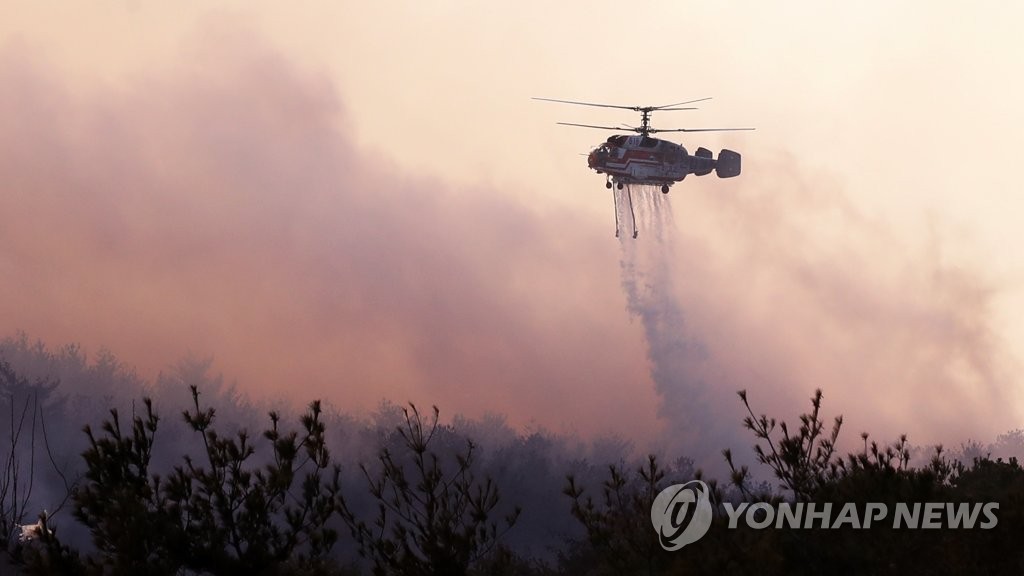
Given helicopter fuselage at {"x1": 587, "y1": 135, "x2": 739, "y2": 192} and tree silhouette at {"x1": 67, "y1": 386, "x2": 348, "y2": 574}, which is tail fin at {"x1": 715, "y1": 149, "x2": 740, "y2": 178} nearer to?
helicopter fuselage at {"x1": 587, "y1": 135, "x2": 739, "y2": 192}

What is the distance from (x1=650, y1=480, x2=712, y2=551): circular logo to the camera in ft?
57.7

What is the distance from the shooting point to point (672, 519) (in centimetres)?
→ 1811

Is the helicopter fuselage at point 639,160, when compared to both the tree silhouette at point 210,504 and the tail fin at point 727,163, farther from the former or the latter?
the tree silhouette at point 210,504

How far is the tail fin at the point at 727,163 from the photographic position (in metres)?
78.3

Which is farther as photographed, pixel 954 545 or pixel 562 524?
pixel 562 524

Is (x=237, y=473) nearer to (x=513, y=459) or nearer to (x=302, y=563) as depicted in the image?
(x=302, y=563)

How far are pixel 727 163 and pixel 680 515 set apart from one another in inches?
2470

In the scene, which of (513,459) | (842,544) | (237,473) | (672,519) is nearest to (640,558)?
(672,519)

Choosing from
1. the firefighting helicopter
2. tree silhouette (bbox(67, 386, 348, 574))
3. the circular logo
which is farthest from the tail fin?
tree silhouette (bbox(67, 386, 348, 574))

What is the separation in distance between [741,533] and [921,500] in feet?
9.17

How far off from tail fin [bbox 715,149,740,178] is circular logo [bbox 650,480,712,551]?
201ft

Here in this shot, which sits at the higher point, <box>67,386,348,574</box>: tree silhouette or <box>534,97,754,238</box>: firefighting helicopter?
<box>534,97,754,238</box>: firefighting helicopter

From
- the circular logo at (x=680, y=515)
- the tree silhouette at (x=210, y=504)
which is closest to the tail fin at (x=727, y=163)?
the circular logo at (x=680, y=515)

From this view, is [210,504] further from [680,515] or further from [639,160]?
[639,160]
